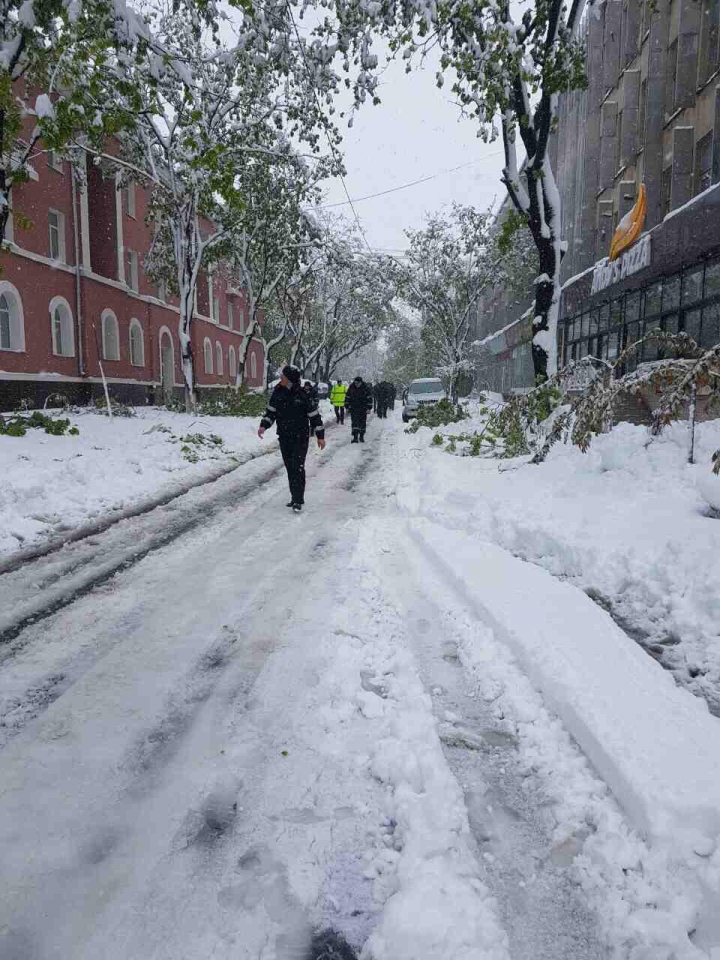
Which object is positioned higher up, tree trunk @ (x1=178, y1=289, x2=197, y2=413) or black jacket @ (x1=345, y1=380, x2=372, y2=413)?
tree trunk @ (x1=178, y1=289, x2=197, y2=413)

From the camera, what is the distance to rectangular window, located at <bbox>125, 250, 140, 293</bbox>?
25.3 m

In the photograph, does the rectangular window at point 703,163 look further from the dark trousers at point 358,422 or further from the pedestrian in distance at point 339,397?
the pedestrian in distance at point 339,397

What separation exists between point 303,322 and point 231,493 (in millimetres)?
28196

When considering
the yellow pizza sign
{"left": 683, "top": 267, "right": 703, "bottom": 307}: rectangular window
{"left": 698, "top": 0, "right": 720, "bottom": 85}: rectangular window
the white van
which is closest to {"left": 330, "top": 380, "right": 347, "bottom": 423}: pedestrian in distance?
the white van

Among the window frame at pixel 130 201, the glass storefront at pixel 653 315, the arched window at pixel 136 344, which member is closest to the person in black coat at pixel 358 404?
the glass storefront at pixel 653 315

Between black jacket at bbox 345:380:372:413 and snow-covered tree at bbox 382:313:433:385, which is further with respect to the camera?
snow-covered tree at bbox 382:313:433:385

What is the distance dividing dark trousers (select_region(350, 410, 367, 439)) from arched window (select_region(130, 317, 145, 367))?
13334mm

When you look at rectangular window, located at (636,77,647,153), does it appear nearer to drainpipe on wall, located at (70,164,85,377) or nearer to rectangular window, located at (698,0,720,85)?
rectangular window, located at (698,0,720,85)

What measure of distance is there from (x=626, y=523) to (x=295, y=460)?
13.5 feet

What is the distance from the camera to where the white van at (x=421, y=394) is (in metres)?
24.1

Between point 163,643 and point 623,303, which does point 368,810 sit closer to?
point 163,643

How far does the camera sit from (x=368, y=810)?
2.27 m

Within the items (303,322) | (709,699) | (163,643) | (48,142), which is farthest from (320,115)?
(303,322)

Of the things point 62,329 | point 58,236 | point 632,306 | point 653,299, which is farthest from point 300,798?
point 58,236
